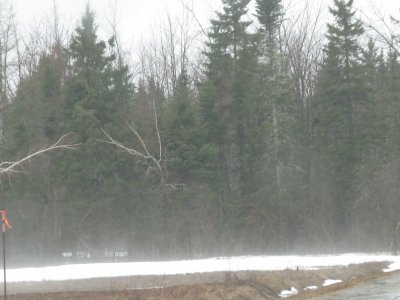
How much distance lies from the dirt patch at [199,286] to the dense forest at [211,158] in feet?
38.6

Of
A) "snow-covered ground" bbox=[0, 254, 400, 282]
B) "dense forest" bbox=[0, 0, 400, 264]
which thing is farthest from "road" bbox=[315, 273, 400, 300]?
"dense forest" bbox=[0, 0, 400, 264]

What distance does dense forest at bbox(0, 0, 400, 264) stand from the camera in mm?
33938

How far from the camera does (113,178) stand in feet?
116

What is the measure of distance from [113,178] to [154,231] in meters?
3.90

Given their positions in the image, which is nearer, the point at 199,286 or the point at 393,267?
the point at 199,286

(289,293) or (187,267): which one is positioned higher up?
(187,267)

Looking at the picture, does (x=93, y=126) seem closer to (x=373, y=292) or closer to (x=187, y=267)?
(x=187, y=267)

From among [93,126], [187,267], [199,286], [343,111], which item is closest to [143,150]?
[93,126]

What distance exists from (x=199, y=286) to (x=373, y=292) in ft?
15.0

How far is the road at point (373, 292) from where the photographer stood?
15.3 metres

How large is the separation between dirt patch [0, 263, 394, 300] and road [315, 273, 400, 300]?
55cm

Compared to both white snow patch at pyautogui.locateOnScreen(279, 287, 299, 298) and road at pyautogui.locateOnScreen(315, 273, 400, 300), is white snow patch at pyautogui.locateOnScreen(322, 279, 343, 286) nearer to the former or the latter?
road at pyautogui.locateOnScreen(315, 273, 400, 300)

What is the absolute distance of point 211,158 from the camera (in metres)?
35.8

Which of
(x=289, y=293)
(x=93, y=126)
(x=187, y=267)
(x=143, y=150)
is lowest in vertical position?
(x=289, y=293)
